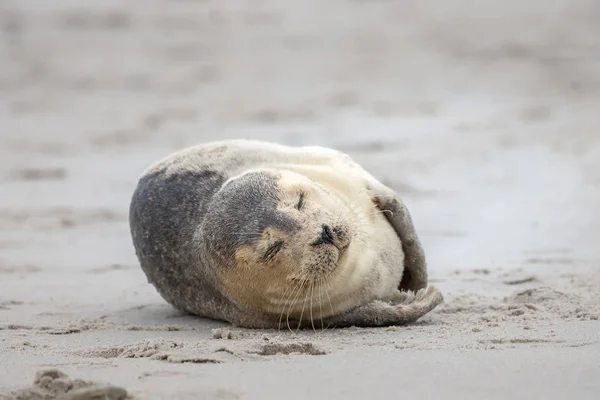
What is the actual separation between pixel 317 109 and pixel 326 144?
1.70 meters

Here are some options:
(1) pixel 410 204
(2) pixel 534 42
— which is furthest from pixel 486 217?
(2) pixel 534 42

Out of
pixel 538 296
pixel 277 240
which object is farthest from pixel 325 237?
pixel 538 296

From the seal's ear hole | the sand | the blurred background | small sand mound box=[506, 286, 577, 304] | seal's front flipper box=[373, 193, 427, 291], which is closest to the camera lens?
the sand

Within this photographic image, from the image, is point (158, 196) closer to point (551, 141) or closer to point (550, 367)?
point (550, 367)

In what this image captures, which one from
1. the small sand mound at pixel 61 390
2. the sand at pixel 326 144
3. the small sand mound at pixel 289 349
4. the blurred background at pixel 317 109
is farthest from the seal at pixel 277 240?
the small sand mound at pixel 61 390

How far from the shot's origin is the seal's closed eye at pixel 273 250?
536 centimetres

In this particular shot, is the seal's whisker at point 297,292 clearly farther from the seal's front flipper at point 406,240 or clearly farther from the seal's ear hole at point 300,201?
the seal's front flipper at point 406,240

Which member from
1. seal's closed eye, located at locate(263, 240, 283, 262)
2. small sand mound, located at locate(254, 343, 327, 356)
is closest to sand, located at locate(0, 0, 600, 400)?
small sand mound, located at locate(254, 343, 327, 356)

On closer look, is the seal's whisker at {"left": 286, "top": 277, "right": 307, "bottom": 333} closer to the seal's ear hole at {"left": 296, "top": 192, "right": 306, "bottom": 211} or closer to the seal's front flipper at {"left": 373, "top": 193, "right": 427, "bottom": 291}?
the seal's ear hole at {"left": 296, "top": 192, "right": 306, "bottom": 211}

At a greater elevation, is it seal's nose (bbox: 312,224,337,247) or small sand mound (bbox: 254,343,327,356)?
seal's nose (bbox: 312,224,337,247)

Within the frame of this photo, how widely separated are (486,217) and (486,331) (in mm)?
3075

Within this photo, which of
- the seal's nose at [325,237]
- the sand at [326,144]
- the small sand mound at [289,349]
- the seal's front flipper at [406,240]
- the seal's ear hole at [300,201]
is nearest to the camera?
the sand at [326,144]

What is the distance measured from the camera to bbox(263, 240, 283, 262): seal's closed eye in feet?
17.6

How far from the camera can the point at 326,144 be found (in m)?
11.1
